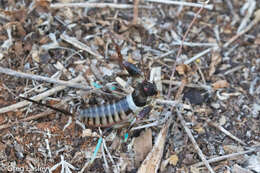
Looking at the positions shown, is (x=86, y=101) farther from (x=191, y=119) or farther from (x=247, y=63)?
(x=247, y=63)

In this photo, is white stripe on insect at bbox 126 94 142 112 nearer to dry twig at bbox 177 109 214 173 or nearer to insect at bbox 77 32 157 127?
insect at bbox 77 32 157 127

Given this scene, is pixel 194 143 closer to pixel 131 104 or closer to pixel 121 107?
pixel 131 104

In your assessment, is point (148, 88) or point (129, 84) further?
point (129, 84)

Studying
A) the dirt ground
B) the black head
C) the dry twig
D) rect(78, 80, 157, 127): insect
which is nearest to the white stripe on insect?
rect(78, 80, 157, 127): insect

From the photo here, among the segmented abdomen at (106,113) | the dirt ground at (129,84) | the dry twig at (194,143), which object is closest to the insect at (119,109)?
the segmented abdomen at (106,113)

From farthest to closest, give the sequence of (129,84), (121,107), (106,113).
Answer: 1. (129,84)
2. (121,107)
3. (106,113)

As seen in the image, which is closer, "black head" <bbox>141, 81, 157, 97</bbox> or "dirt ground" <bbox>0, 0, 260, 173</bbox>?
"dirt ground" <bbox>0, 0, 260, 173</bbox>

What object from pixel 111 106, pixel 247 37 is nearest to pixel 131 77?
pixel 111 106

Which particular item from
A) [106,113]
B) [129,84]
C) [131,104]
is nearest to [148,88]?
[131,104]
